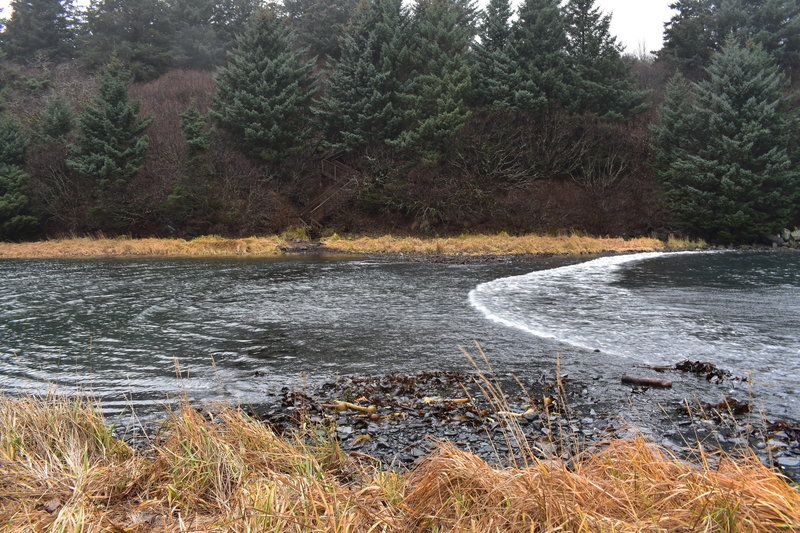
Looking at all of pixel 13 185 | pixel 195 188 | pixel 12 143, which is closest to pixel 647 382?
pixel 195 188

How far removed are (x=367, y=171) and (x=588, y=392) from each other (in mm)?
30024

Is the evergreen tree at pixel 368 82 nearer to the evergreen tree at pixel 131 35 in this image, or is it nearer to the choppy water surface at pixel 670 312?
the choppy water surface at pixel 670 312

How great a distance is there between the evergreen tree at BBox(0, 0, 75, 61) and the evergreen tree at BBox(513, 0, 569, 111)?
43813mm

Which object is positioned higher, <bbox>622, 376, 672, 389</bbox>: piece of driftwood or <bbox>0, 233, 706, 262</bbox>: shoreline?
<bbox>0, 233, 706, 262</bbox>: shoreline

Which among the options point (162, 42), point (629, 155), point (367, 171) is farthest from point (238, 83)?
point (629, 155)

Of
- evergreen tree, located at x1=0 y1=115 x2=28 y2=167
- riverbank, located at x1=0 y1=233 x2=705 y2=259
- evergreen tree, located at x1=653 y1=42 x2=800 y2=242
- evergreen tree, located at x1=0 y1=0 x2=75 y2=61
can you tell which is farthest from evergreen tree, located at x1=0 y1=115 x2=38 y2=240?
evergreen tree, located at x1=653 y1=42 x2=800 y2=242

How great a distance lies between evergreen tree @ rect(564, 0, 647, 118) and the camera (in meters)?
35.3

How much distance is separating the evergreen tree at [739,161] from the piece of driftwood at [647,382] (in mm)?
26782

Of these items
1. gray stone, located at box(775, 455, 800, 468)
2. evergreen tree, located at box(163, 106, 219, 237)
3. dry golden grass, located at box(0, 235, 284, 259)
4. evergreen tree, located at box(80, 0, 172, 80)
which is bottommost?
gray stone, located at box(775, 455, 800, 468)

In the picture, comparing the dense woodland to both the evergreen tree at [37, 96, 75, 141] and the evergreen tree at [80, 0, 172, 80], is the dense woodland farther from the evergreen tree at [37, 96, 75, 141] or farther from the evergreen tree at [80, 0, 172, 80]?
the evergreen tree at [80, 0, 172, 80]

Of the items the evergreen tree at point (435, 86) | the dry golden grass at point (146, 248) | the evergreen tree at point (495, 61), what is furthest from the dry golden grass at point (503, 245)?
the evergreen tree at point (495, 61)

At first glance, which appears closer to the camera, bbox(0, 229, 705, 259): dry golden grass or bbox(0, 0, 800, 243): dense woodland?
bbox(0, 229, 705, 259): dry golden grass

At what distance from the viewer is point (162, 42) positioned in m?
49.1

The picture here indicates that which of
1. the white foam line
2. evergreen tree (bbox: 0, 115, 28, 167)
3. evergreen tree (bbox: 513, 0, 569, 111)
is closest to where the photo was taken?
the white foam line
